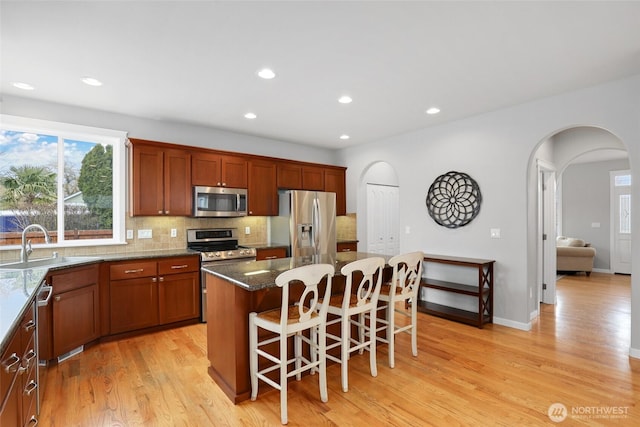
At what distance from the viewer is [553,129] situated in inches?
141

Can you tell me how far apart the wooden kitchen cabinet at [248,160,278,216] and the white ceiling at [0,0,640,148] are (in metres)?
1.19

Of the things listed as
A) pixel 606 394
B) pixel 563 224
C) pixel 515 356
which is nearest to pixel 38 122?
pixel 515 356

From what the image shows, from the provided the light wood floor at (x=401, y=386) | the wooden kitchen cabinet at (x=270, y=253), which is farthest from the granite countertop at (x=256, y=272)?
the wooden kitchen cabinet at (x=270, y=253)

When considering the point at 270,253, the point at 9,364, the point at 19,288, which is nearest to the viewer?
the point at 9,364

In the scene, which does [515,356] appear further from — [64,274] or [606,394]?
[64,274]

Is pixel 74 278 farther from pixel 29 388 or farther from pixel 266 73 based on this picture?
pixel 266 73

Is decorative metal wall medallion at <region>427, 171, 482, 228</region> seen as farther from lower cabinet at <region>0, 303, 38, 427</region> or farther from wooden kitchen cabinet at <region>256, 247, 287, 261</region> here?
lower cabinet at <region>0, 303, 38, 427</region>

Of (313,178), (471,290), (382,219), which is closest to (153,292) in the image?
(313,178)

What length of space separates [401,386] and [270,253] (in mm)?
2733

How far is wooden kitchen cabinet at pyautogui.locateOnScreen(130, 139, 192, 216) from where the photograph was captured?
3.90 metres

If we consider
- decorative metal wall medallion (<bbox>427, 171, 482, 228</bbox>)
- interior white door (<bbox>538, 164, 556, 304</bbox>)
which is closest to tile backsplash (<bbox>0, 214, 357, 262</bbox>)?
decorative metal wall medallion (<bbox>427, 171, 482, 228</bbox>)

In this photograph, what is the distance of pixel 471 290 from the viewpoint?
13.3ft

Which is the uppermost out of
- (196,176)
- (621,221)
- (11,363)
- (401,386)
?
(196,176)

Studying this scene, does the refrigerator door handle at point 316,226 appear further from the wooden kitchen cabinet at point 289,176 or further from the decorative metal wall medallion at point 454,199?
the decorative metal wall medallion at point 454,199
